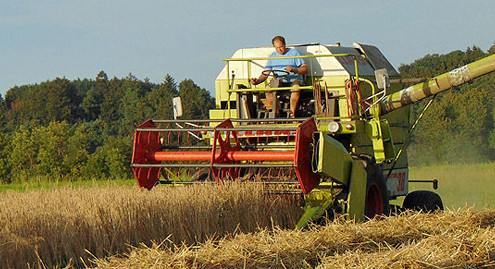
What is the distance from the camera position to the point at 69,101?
6875 cm

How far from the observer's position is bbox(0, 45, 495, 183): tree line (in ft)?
118

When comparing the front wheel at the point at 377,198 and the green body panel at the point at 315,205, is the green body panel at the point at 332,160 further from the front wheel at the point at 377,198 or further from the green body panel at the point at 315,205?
the front wheel at the point at 377,198

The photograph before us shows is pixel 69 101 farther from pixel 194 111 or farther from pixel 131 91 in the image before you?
pixel 194 111

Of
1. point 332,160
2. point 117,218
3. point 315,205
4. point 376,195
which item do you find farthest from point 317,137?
point 117,218

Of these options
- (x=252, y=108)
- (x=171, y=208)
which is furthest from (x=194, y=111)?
(x=171, y=208)

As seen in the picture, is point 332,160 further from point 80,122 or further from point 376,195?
point 80,122

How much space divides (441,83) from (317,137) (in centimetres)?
238

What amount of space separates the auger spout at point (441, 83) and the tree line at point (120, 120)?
867 centimetres

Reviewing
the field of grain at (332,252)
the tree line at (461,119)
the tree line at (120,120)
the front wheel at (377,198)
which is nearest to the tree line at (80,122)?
the tree line at (120,120)

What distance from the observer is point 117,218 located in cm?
778

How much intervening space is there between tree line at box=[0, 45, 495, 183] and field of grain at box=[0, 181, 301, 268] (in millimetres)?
10971

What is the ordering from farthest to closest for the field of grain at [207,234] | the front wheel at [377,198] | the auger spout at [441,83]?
the auger spout at [441,83] < the front wheel at [377,198] < the field of grain at [207,234]

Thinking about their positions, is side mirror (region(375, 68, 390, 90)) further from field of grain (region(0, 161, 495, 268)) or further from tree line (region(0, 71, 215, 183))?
tree line (region(0, 71, 215, 183))

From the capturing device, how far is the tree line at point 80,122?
125ft
